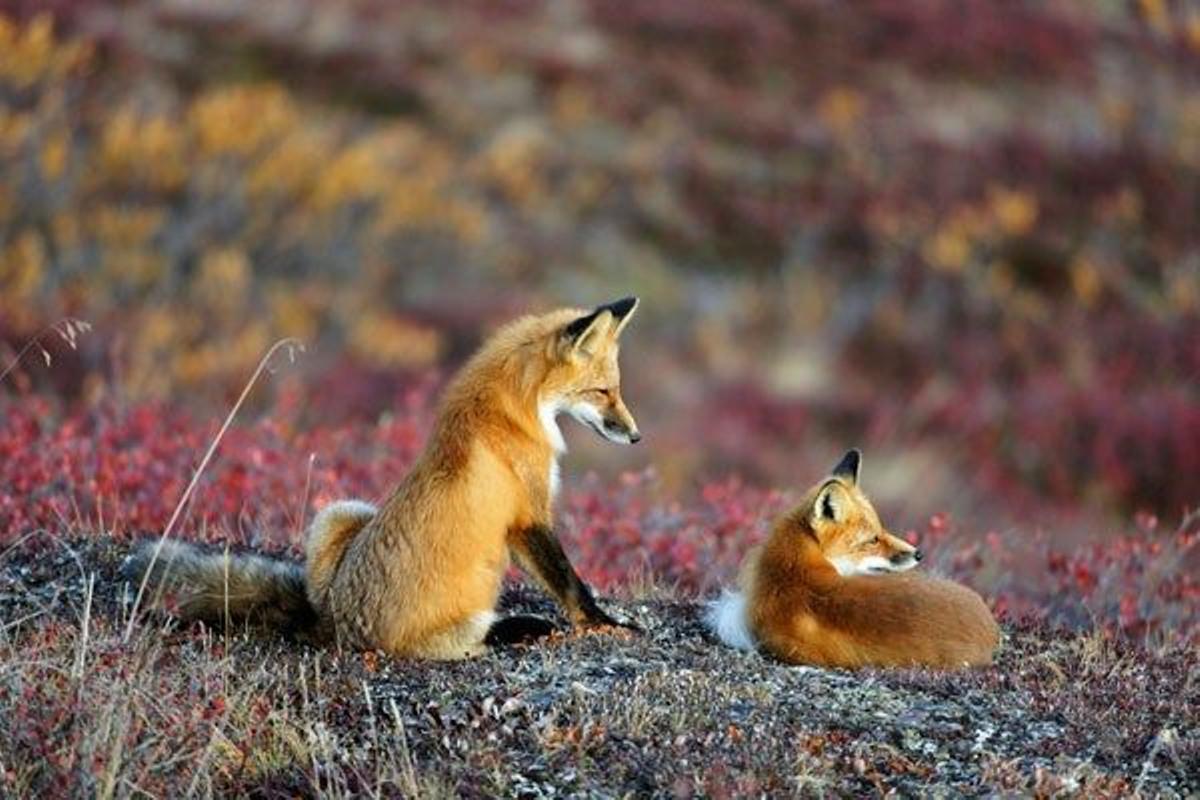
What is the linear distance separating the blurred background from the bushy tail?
9448mm

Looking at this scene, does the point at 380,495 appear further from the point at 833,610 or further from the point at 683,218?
the point at 683,218

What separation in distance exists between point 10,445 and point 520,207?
16.6 m

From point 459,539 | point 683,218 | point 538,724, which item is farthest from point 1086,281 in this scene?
point 538,724

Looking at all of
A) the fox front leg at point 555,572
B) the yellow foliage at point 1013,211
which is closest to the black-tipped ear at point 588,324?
the fox front leg at point 555,572

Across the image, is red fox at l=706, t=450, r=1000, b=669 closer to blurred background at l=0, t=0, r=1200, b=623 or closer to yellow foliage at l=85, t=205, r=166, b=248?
blurred background at l=0, t=0, r=1200, b=623

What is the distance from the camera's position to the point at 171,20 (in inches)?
1170

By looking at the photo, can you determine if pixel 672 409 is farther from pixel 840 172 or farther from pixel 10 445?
pixel 10 445

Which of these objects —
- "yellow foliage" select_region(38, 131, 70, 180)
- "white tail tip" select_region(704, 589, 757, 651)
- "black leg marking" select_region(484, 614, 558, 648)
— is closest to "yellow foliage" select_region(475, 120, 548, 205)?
"yellow foliage" select_region(38, 131, 70, 180)

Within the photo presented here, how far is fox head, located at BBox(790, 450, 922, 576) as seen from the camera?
935 centimetres

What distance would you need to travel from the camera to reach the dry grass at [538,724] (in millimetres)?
6473

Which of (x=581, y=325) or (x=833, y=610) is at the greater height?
(x=581, y=325)

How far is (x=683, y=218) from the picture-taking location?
2784 cm

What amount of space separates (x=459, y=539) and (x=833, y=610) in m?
1.94

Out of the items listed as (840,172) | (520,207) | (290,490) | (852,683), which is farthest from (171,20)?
(852,683)
